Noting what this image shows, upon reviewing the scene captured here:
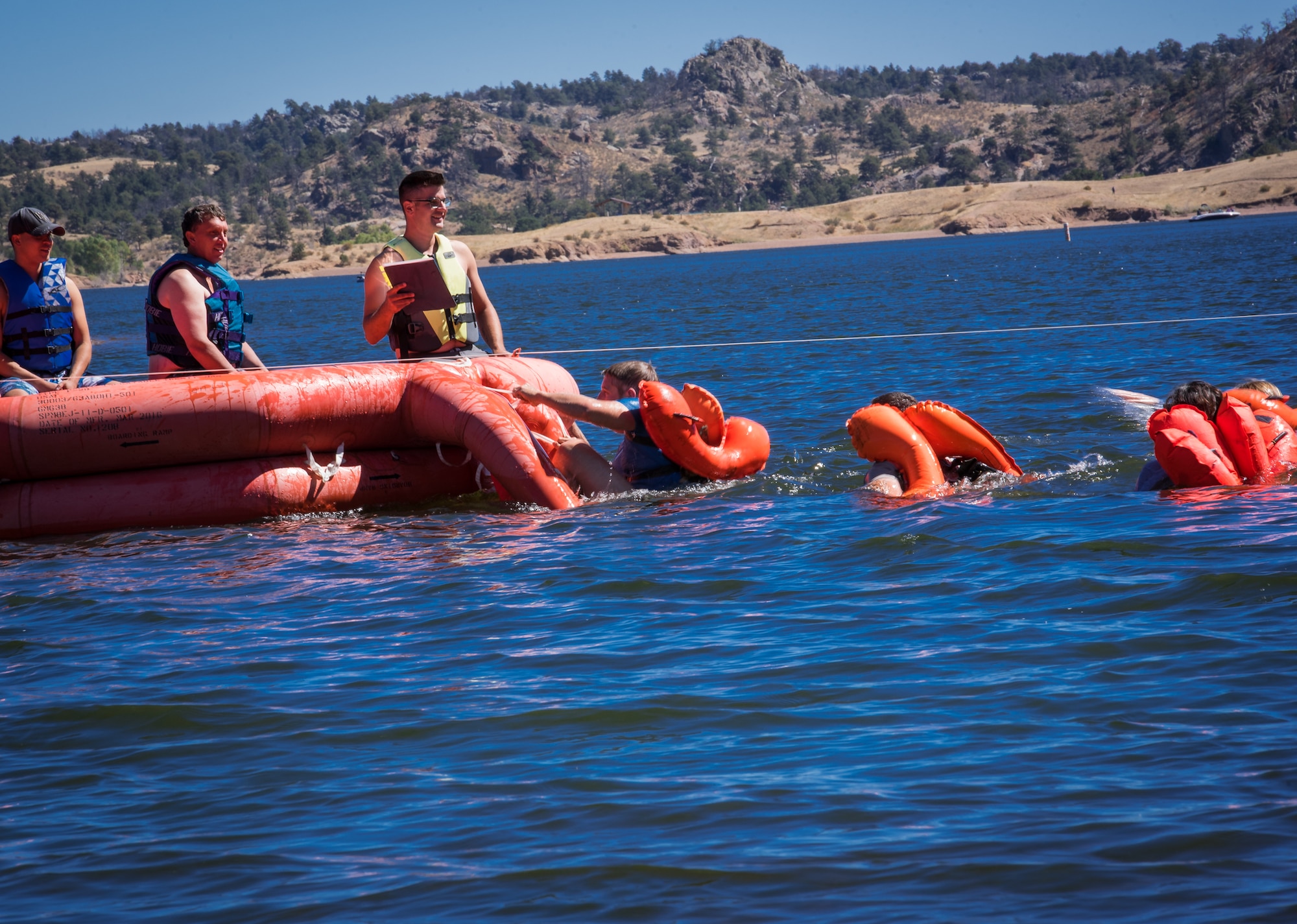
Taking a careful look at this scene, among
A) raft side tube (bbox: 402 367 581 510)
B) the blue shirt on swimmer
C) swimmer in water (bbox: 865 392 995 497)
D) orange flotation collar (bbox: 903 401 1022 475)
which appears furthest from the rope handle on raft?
orange flotation collar (bbox: 903 401 1022 475)

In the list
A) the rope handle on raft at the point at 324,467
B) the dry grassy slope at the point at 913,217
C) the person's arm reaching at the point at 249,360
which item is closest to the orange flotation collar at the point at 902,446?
the rope handle on raft at the point at 324,467

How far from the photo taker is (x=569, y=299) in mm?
41844

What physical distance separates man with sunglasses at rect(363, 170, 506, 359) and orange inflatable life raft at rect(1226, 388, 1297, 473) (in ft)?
14.9

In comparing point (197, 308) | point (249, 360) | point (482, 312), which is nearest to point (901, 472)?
point (482, 312)

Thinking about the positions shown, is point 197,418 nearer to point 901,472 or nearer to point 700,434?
point 700,434

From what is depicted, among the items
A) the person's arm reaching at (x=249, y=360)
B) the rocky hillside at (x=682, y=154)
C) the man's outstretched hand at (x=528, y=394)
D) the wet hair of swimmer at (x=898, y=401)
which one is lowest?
the wet hair of swimmer at (x=898, y=401)

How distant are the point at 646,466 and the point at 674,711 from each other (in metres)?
3.82

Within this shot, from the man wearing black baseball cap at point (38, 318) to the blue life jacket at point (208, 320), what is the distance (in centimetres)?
40

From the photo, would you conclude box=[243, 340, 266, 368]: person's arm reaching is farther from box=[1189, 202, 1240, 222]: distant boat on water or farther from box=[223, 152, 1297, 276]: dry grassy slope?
box=[223, 152, 1297, 276]: dry grassy slope

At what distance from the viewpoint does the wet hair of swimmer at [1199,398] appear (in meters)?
7.19

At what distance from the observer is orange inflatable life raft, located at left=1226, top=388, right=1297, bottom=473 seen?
734cm

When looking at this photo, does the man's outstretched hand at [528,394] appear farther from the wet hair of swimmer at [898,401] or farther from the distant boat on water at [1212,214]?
the distant boat on water at [1212,214]

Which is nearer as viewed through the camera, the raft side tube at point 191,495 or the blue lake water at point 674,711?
the blue lake water at point 674,711

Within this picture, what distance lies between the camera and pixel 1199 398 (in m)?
7.20
